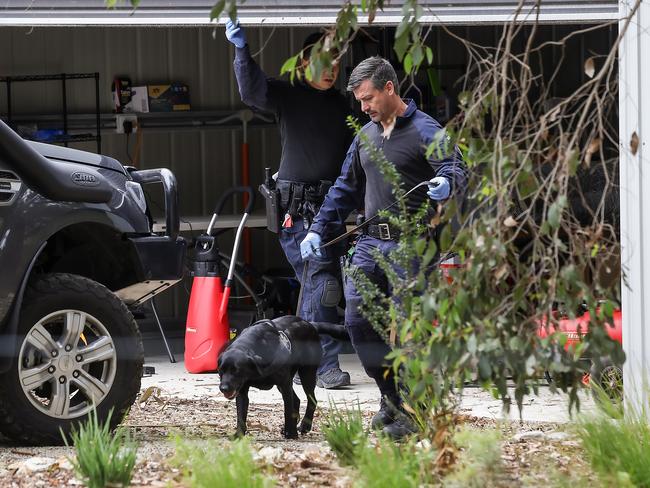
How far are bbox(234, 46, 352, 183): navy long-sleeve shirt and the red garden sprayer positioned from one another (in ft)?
3.78

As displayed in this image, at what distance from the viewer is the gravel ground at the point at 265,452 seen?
4.92m

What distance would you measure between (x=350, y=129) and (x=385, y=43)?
2744 millimetres

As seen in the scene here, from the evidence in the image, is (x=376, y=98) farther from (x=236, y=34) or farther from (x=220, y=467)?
(x=220, y=467)

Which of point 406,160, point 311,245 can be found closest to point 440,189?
point 406,160

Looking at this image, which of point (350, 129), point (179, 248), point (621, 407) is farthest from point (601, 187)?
point (621, 407)

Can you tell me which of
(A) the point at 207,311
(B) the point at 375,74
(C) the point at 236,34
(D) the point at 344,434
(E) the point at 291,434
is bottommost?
(E) the point at 291,434

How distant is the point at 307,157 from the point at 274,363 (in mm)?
2715

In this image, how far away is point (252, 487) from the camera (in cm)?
424

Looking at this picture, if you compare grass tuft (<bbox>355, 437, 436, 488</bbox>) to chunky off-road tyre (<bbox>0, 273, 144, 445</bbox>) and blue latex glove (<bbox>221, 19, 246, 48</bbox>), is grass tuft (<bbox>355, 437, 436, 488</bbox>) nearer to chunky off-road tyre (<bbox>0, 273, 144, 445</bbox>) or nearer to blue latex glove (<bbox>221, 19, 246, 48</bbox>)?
chunky off-road tyre (<bbox>0, 273, 144, 445</bbox>)

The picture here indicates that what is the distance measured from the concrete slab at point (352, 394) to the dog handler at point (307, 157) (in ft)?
1.08

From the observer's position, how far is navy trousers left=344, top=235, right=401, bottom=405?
22.4 feet

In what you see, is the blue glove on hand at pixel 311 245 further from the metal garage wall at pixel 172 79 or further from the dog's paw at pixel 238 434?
the metal garage wall at pixel 172 79

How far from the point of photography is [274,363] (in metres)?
6.45

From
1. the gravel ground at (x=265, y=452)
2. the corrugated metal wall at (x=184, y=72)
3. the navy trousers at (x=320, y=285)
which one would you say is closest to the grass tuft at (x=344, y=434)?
the gravel ground at (x=265, y=452)
